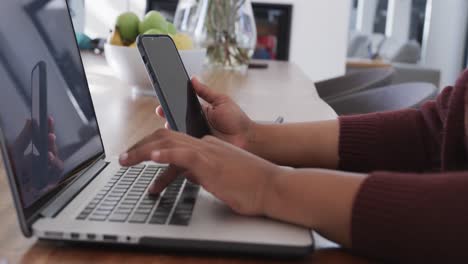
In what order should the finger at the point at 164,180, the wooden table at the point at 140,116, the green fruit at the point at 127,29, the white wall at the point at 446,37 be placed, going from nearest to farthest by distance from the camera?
the wooden table at the point at 140,116 < the finger at the point at 164,180 < the green fruit at the point at 127,29 < the white wall at the point at 446,37

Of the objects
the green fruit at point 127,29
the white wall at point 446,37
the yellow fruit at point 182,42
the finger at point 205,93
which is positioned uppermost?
the green fruit at point 127,29

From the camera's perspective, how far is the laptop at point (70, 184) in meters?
0.50

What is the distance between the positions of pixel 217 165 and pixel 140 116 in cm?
63

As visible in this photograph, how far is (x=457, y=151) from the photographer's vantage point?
73cm

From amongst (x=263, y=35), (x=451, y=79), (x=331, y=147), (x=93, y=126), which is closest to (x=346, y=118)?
(x=331, y=147)

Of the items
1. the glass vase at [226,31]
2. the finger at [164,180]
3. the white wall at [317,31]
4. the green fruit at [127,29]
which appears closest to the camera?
the finger at [164,180]

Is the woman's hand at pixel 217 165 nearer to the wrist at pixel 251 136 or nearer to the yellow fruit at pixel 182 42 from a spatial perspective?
the wrist at pixel 251 136

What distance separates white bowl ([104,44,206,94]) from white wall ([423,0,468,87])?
654 cm

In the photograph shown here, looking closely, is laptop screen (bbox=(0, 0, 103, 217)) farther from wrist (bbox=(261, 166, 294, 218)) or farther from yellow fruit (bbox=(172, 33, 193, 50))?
yellow fruit (bbox=(172, 33, 193, 50))

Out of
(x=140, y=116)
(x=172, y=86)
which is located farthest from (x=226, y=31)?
(x=172, y=86)

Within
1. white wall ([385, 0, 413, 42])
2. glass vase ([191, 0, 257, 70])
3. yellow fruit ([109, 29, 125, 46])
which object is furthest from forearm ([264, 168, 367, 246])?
white wall ([385, 0, 413, 42])

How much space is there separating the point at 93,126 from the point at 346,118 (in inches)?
16.4

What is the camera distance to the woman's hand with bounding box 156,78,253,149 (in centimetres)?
93

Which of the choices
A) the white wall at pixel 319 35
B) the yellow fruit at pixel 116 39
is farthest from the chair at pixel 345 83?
the white wall at pixel 319 35
